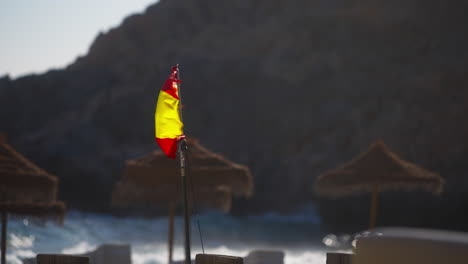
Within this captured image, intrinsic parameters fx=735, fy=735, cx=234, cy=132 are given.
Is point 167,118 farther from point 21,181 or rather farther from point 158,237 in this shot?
point 158,237

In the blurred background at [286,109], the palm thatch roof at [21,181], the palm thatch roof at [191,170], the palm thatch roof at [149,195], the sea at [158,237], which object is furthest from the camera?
the blurred background at [286,109]

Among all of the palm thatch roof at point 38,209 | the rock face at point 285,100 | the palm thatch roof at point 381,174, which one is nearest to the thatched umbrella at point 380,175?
the palm thatch roof at point 381,174

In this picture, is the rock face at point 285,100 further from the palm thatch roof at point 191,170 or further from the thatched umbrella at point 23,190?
the thatched umbrella at point 23,190

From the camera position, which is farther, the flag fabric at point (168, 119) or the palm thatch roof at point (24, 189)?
the palm thatch roof at point (24, 189)

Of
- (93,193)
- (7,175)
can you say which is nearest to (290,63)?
(93,193)

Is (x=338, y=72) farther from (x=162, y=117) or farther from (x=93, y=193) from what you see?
(x=162, y=117)

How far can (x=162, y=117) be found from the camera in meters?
4.20

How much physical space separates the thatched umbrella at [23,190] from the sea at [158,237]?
512cm

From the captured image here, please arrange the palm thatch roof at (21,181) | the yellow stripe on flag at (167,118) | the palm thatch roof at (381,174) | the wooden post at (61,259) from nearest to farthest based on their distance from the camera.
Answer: the wooden post at (61,259), the yellow stripe on flag at (167,118), the palm thatch roof at (21,181), the palm thatch roof at (381,174)

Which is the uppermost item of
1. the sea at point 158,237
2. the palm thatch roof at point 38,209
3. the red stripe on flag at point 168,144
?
the red stripe on flag at point 168,144

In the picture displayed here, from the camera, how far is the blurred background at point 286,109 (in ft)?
138

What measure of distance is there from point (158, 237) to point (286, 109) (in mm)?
25434

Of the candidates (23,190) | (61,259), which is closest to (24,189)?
(23,190)

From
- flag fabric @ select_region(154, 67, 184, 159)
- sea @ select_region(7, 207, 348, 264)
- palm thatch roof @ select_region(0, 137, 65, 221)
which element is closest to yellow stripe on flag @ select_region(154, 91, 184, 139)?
flag fabric @ select_region(154, 67, 184, 159)
